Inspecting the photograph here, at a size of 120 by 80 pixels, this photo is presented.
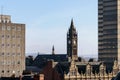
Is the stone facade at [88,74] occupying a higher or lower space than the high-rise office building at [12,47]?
lower

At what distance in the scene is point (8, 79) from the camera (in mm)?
121875

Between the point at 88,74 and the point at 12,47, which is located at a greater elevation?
the point at 12,47

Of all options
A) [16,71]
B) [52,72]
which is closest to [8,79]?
[52,72]

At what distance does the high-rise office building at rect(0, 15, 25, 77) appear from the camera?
16362cm

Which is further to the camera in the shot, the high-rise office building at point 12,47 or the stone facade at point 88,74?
the high-rise office building at point 12,47

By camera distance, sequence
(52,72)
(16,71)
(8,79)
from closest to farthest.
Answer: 1. (8,79)
2. (52,72)
3. (16,71)

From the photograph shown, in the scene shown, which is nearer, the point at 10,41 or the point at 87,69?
the point at 87,69

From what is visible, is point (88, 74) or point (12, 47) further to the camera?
point (12, 47)

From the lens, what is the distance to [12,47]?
547ft

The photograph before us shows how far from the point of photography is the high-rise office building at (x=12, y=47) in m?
164

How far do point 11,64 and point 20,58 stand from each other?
464cm

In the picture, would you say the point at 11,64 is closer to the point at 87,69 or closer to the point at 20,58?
the point at 20,58

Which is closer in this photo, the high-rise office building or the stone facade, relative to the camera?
the stone facade

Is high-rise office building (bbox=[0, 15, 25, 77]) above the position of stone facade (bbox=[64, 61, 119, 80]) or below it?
above
